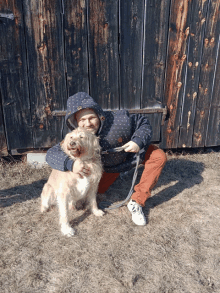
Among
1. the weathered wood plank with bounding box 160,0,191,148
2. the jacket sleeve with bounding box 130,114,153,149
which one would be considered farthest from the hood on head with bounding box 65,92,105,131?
the weathered wood plank with bounding box 160,0,191,148

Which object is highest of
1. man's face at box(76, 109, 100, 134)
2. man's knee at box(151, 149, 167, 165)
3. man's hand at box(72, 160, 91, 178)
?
man's face at box(76, 109, 100, 134)

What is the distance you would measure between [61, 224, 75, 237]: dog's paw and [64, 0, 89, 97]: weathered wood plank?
6.89ft

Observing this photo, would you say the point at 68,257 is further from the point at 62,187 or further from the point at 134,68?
the point at 134,68

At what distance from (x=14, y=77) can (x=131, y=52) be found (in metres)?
1.82

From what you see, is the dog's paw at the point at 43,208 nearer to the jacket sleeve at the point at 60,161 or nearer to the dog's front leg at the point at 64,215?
the dog's front leg at the point at 64,215

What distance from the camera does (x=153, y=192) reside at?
3.61 meters

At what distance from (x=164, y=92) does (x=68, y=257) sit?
2936 mm

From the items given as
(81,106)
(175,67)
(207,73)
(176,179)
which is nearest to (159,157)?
(176,179)

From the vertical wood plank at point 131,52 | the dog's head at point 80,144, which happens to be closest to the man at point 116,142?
Result: the dog's head at point 80,144

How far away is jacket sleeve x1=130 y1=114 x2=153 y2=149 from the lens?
2.89 m

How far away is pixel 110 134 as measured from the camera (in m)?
2.92

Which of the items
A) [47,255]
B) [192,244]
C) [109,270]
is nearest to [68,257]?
[47,255]

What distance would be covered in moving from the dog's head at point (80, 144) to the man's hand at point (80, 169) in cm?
8

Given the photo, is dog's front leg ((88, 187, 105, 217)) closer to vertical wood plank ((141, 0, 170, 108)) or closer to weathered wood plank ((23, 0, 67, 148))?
weathered wood plank ((23, 0, 67, 148))
